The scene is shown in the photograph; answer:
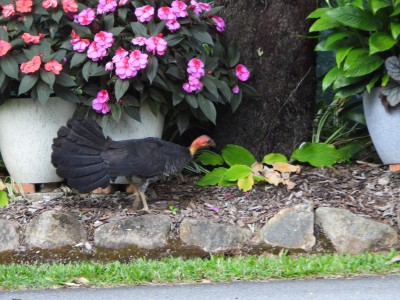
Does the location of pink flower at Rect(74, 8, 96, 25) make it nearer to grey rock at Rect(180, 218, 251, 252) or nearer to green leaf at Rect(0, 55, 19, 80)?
green leaf at Rect(0, 55, 19, 80)

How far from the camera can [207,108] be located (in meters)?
7.58

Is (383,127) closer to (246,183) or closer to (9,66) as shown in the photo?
(246,183)

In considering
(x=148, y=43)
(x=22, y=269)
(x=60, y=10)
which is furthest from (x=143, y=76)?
(x=22, y=269)

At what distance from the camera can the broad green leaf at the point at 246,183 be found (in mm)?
7496

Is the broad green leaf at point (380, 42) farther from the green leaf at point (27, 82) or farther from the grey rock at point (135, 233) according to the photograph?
the green leaf at point (27, 82)

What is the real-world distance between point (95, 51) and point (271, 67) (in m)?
1.66

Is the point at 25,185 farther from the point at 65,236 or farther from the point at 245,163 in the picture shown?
the point at 245,163

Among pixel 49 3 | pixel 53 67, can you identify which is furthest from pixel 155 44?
pixel 49 3

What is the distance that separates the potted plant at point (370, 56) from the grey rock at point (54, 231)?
2381 millimetres

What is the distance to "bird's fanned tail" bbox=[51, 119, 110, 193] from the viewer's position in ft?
23.2

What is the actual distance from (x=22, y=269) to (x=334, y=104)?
361cm

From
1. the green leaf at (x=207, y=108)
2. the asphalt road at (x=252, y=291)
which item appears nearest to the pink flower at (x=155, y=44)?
the green leaf at (x=207, y=108)

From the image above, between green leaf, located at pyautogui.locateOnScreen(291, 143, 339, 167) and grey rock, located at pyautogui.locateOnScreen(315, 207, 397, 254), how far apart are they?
1008 mm

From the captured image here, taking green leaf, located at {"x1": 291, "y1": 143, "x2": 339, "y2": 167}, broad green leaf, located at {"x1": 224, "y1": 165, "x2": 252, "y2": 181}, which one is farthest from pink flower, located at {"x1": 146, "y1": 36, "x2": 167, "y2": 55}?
green leaf, located at {"x1": 291, "y1": 143, "x2": 339, "y2": 167}
